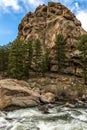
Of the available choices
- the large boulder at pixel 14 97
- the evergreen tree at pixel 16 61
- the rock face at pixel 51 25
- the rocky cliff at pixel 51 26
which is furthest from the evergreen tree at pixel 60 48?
the large boulder at pixel 14 97

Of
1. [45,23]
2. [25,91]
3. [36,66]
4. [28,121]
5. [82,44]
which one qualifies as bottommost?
[28,121]

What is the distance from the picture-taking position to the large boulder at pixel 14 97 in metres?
43.1

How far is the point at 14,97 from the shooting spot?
4438cm

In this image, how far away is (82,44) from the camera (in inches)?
3125

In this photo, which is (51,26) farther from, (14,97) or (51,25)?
(14,97)

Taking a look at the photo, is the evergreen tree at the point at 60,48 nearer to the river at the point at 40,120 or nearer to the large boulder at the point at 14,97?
the large boulder at the point at 14,97

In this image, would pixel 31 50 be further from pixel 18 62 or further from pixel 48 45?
pixel 48 45

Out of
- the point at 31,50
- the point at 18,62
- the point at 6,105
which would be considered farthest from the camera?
the point at 31,50

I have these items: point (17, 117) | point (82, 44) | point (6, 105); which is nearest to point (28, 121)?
point (17, 117)

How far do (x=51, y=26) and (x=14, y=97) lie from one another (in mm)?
70524

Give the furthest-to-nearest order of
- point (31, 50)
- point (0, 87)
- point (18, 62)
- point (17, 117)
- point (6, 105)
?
point (31, 50)
point (18, 62)
point (0, 87)
point (6, 105)
point (17, 117)

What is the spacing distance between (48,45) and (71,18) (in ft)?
63.0

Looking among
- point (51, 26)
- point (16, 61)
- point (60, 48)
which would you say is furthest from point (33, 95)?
point (51, 26)

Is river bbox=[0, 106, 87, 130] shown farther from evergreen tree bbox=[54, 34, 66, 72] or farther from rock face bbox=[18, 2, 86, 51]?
rock face bbox=[18, 2, 86, 51]
